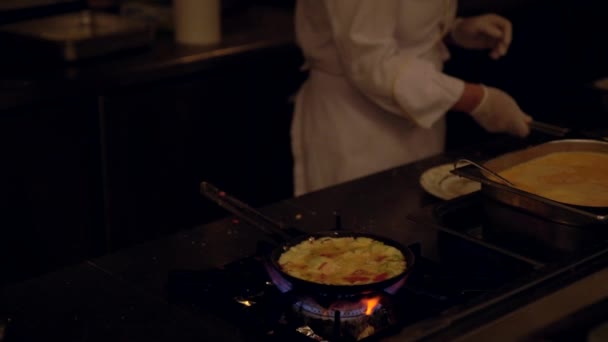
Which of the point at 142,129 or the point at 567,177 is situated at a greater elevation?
the point at 567,177

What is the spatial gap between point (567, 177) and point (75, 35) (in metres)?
1.80

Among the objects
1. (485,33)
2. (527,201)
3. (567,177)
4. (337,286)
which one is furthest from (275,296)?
(485,33)

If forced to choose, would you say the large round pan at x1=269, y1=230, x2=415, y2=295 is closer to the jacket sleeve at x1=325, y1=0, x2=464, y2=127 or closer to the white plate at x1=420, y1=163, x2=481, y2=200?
the white plate at x1=420, y1=163, x2=481, y2=200

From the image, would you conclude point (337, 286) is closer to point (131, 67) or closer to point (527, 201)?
point (527, 201)

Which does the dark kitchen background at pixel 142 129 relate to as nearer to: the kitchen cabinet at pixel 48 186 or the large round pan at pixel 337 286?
the kitchen cabinet at pixel 48 186

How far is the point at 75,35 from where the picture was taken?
3090 mm

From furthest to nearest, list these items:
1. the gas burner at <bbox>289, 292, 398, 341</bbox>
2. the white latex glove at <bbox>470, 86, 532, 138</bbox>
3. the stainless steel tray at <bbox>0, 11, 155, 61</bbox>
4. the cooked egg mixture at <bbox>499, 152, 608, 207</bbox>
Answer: the stainless steel tray at <bbox>0, 11, 155, 61</bbox> < the white latex glove at <bbox>470, 86, 532, 138</bbox> < the cooked egg mixture at <bbox>499, 152, 608, 207</bbox> < the gas burner at <bbox>289, 292, 398, 341</bbox>

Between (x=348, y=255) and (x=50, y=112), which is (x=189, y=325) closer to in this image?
(x=348, y=255)

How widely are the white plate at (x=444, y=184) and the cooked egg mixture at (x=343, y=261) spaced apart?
0.44 meters

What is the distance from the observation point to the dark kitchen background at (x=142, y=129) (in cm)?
272

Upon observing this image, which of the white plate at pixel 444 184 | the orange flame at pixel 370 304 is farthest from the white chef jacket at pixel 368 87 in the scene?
the orange flame at pixel 370 304

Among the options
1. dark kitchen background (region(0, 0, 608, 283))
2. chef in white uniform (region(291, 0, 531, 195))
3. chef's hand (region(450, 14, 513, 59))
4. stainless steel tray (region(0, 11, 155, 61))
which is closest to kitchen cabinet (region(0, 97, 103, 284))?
dark kitchen background (region(0, 0, 608, 283))

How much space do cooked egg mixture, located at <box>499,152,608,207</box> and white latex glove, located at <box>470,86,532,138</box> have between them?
1.14ft

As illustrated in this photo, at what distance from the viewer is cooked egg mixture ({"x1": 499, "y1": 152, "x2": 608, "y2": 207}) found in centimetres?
170
